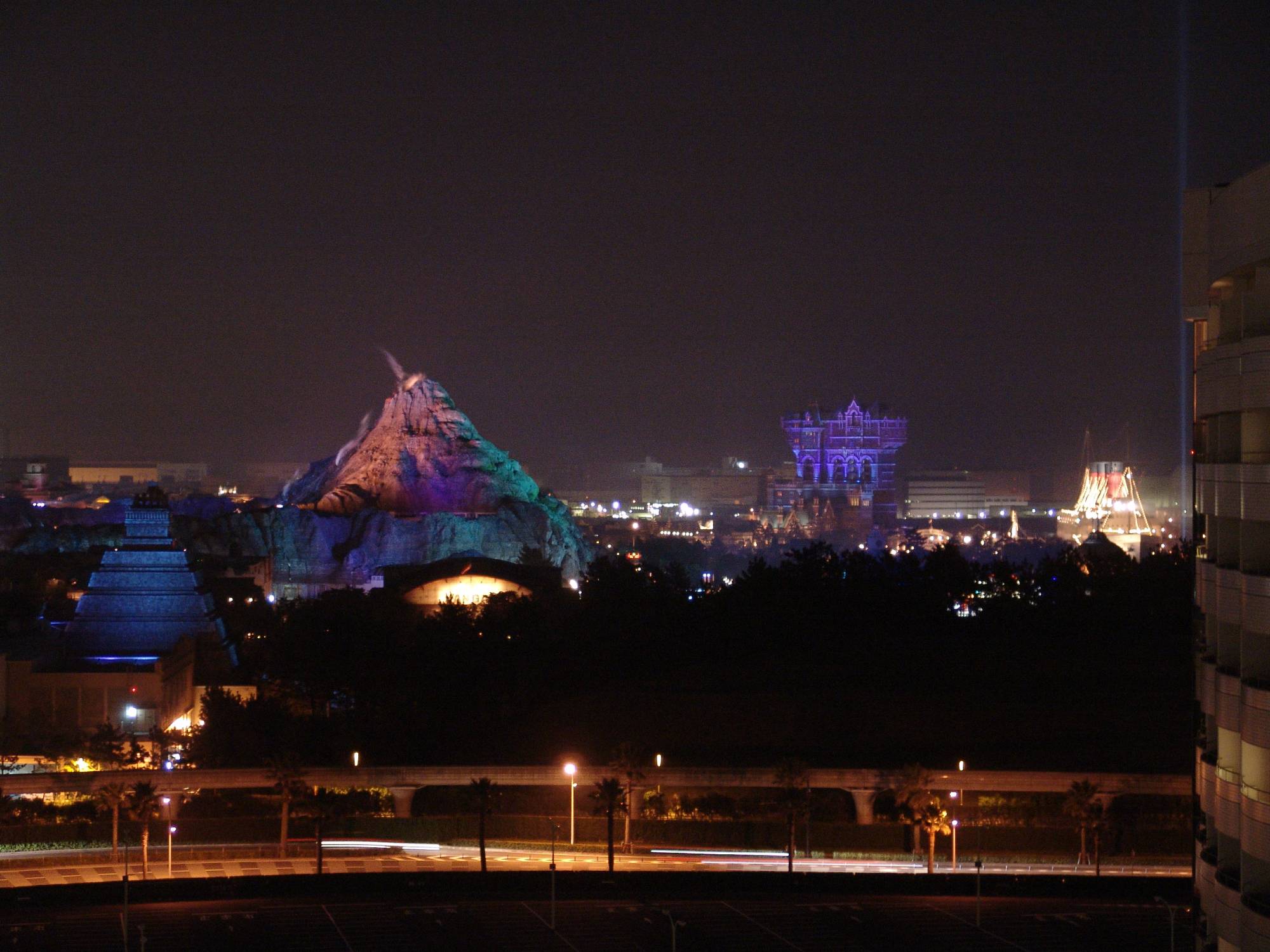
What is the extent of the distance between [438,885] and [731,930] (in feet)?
15.1

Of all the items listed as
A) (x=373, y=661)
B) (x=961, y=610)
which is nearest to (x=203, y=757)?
(x=373, y=661)

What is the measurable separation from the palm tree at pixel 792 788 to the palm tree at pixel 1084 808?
4216 mm

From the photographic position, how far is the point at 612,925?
1986cm

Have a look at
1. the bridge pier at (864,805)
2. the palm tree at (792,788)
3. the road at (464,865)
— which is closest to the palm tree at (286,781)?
the road at (464,865)

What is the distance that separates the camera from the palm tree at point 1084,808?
2384 cm

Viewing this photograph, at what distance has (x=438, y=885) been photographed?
21.8 metres

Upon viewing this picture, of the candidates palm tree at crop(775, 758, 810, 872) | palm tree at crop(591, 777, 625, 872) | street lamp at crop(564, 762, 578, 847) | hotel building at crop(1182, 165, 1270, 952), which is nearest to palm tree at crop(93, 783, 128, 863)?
street lamp at crop(564, 762, 578, 847)

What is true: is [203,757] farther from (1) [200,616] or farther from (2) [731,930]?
(2) [731,930]

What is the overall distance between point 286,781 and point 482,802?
326cm

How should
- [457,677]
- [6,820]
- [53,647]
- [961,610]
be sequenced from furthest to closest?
[961,610] → [53,647] → [457,677] → [6,820]

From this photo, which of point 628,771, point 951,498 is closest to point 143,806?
point 628,771

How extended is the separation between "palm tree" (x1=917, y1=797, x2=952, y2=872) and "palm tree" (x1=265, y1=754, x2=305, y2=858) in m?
9.96

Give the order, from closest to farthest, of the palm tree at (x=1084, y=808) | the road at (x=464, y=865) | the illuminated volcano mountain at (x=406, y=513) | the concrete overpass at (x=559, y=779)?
1. the road at (x=464, y=865)
2. the palm tree at (x=1084, y=808)
3. the concrete overpass at (x=559, y=779)
4. the illuminated volcano mountain at (x=406, y=513)

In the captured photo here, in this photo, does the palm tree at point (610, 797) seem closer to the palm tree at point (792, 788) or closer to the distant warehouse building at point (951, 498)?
the palm tree at point (792, 788)
